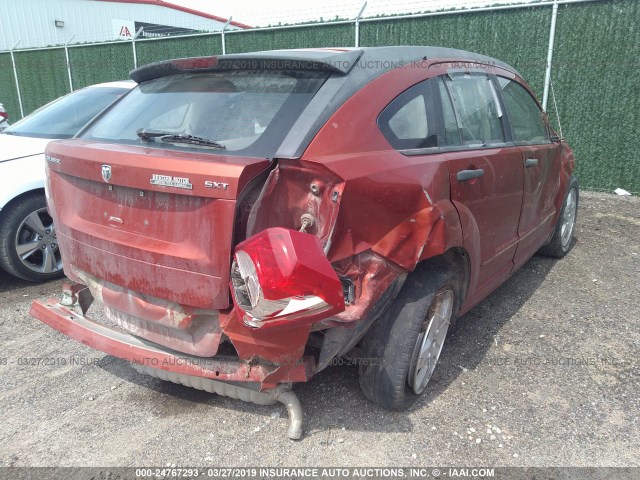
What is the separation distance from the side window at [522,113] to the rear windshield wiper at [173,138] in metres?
2.27

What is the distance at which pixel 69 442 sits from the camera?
8.29ft

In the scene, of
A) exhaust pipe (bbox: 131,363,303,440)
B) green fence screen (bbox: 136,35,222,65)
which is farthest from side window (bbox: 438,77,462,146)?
green fence screen (bbox: 136,35,222,65)

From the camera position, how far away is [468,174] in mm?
2793

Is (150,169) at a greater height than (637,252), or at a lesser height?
greater

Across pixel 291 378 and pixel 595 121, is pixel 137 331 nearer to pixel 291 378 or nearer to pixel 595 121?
pixel 291 378

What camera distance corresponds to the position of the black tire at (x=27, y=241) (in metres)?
4.33

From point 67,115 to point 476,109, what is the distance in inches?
172

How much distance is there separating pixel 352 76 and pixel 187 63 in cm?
95

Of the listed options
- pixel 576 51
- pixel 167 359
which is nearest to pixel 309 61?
pixel 167 359

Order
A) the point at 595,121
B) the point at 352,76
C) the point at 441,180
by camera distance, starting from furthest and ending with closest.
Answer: the point at 595,121 → the point at 441,180 → the point at 352,76

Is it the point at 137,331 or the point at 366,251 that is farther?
the point at 137,331

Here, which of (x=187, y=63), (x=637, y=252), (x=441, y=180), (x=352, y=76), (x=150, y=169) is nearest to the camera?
(x=150, y=169)

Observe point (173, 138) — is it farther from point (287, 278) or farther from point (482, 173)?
point (482, 173)

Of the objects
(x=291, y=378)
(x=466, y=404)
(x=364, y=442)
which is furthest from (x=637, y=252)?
(x=291, y=378)
